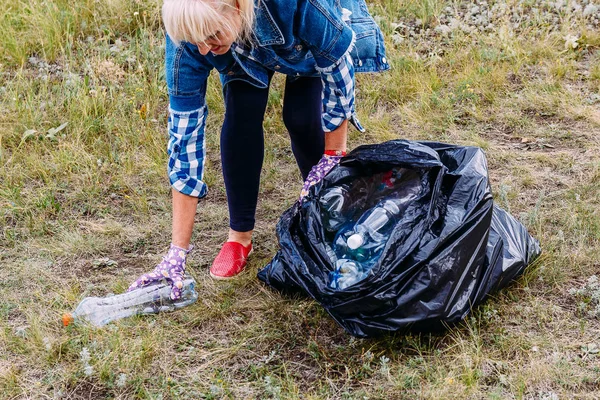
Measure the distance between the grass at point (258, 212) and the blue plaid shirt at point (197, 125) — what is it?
49 cm

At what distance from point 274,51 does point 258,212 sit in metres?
1.14

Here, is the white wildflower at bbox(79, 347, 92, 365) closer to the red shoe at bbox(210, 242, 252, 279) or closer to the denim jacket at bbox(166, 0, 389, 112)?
the red shoe at bbox(210, 242, 252, 279)

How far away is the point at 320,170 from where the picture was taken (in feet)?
8.72

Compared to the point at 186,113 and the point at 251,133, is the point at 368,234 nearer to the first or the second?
the point at 251,133

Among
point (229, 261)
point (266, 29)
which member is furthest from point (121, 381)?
point (266, 29)

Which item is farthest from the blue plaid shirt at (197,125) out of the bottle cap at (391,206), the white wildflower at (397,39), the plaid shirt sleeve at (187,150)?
the white wildflower at (397,39)

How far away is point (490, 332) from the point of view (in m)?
2.39

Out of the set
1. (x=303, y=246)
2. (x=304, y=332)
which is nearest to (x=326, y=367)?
(x=304, y=332)

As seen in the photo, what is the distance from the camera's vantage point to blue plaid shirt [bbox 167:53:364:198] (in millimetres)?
2496

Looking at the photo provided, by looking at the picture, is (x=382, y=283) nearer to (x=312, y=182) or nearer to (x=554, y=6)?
(x=312, y=182)

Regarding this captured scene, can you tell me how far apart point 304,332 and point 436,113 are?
75.3 inches

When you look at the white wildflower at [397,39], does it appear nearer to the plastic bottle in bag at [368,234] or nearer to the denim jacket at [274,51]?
the denim jacket at [274,51]

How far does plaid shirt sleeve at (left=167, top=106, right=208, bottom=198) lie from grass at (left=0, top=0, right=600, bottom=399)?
47 centimetres

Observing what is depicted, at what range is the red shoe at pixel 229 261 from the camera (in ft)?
9.32
